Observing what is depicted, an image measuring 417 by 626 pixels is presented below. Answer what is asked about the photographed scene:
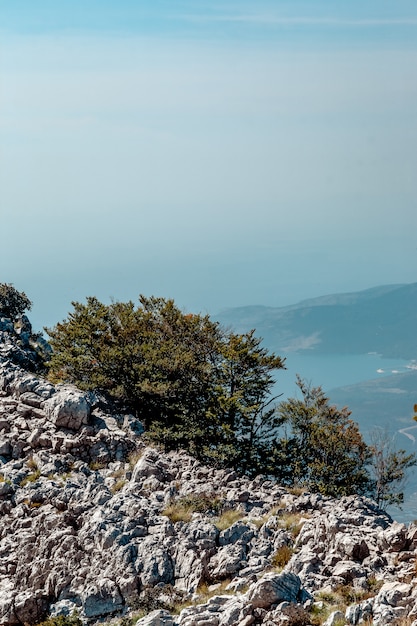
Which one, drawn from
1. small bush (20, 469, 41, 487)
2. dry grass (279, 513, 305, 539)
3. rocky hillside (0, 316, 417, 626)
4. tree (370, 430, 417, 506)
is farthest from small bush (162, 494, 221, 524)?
tree (370, 430, 417, 506)

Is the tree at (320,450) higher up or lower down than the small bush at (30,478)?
lower down

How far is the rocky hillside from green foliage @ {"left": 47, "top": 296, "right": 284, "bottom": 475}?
7438 mm

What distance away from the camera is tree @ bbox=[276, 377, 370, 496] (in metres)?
34.1

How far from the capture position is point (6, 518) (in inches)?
794

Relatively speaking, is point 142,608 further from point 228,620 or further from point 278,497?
point 278,497

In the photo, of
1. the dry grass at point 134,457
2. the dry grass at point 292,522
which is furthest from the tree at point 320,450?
the dry grass at point 292,522

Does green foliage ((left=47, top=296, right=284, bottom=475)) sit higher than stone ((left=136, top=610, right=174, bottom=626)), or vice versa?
green foliage ((left=47, top=296, right=284, bottom=475))

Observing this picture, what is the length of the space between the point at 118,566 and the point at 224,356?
700 inches

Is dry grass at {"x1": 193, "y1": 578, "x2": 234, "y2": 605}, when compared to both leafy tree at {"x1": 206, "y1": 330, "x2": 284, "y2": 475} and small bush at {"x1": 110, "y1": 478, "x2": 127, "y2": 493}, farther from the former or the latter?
leafy tree at {"x1": 206, "y1": 330, "x2": 284, "y2": 475}

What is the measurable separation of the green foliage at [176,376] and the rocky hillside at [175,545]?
744 cm

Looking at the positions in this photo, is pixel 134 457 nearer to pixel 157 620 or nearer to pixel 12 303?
pixel 157 620

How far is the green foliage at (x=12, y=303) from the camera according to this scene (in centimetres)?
5047

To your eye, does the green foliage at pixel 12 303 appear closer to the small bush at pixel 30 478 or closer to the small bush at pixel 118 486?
the small bush at pixel 30 478

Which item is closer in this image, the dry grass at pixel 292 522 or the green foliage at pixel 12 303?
the dry grass at pixel 292 522
